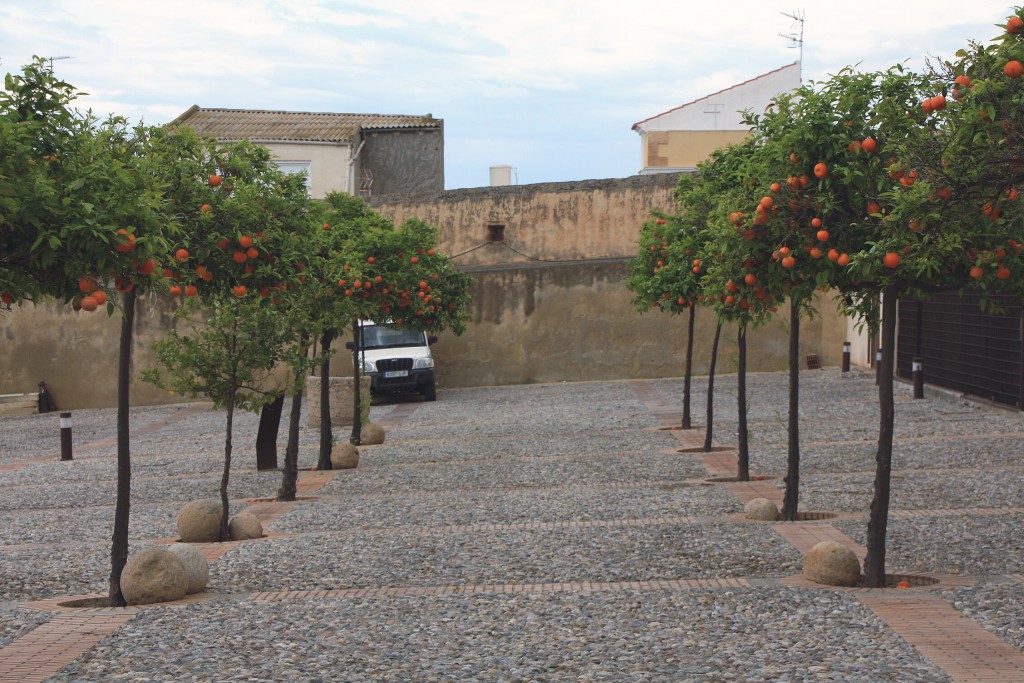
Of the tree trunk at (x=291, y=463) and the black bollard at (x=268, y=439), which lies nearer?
the tree trunk at (x=291, y=463)

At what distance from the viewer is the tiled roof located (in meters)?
35.1

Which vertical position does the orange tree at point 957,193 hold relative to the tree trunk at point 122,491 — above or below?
above

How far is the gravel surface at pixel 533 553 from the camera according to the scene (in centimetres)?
600

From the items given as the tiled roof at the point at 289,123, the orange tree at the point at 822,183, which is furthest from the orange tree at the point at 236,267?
the tiled roof at the point at 289,123

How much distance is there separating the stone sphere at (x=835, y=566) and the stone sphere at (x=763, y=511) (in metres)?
2.57

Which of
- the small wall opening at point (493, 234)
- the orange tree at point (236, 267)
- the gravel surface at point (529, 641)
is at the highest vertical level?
the small wall opening at point (493, 234)

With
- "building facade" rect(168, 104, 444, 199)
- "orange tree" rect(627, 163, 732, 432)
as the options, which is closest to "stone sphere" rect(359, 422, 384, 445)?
"orange tree" rect(627, 163, 732, 432)

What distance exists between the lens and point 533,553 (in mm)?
9094

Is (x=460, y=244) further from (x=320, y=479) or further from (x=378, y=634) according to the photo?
(x=378, y=634)

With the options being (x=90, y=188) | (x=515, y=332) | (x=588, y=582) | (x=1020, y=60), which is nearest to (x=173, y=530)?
(x=588, y=582)

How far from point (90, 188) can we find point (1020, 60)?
14.4ft

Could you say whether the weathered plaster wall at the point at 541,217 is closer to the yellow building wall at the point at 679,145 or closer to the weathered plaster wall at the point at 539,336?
the weathered plaster wall at the point at 539,336

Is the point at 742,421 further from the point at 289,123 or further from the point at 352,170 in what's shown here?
the point at 289,123

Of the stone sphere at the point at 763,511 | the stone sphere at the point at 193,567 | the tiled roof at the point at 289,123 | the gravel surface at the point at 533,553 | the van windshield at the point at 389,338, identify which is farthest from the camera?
the tiled roof at the point at 289,123
